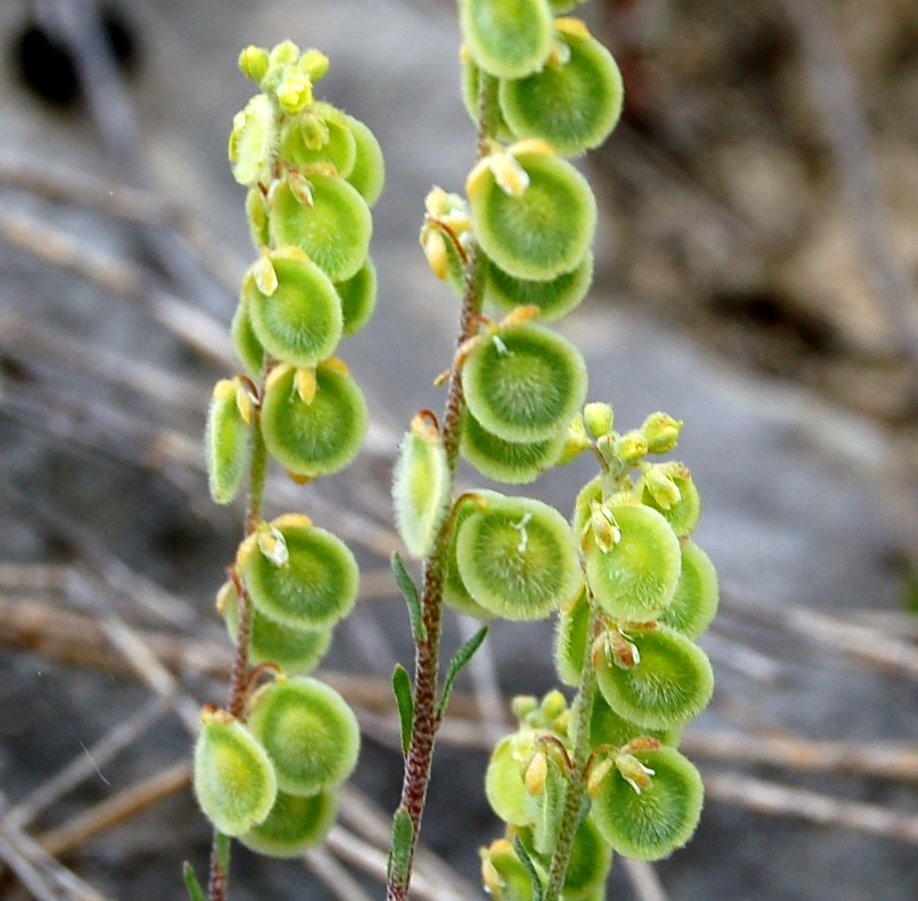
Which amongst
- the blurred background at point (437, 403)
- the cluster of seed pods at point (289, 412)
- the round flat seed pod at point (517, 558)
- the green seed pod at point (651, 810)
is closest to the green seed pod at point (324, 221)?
the cluster of seed pods at point (289, 412)

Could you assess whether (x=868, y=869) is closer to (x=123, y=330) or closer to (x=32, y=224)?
(x=123, y=330)

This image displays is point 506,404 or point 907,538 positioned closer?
point 506,404

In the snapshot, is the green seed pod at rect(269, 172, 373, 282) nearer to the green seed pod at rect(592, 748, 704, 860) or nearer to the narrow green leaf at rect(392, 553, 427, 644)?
the narrow green leaf at rect(392, 553, 427, 644)

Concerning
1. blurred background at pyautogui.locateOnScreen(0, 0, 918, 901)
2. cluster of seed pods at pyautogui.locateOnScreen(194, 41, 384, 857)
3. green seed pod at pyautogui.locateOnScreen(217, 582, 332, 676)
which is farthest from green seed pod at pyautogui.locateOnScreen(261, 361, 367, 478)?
blurred background at pyautogui.locateOnScreen(0, 0, 918, 901)

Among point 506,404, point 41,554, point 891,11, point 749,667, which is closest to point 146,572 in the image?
point 41,554

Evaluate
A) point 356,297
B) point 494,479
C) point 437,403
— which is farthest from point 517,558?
point 437,403

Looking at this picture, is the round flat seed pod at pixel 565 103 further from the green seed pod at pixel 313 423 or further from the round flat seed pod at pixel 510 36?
the green seed pod at pixel 313 423

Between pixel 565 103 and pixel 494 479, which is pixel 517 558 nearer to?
pixel 494 479

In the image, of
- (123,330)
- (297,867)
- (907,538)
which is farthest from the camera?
(907,538)
